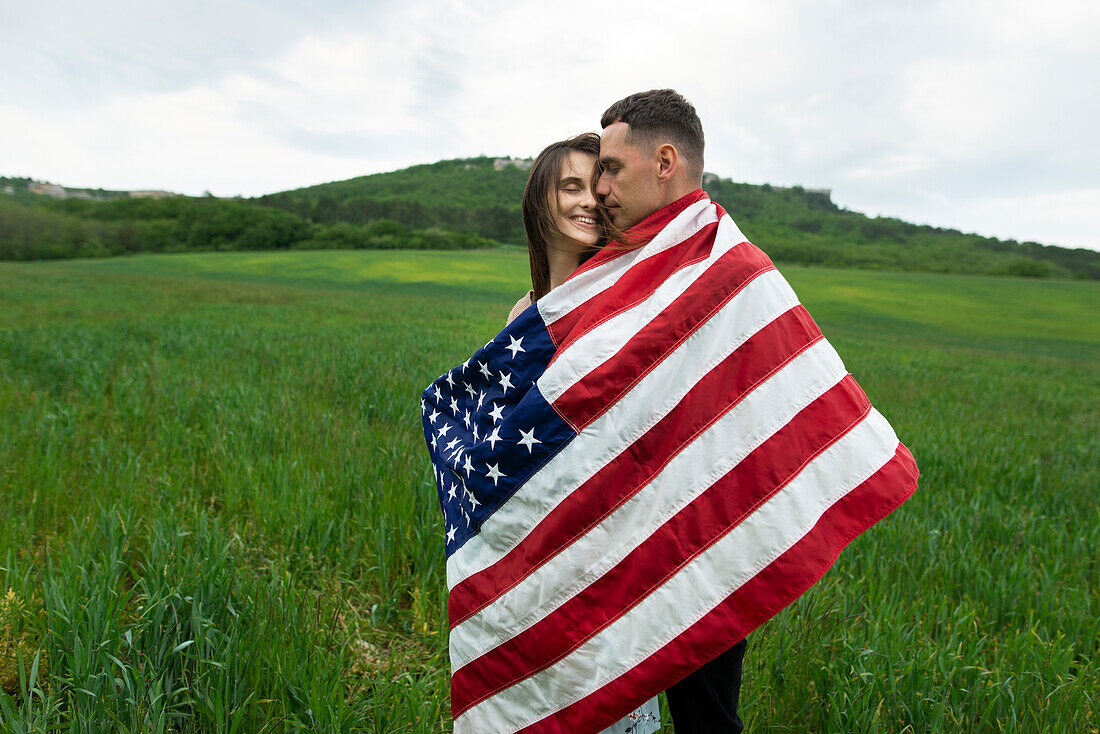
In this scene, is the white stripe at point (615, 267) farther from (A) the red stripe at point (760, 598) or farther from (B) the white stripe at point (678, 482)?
(A) the red stripe at point (760, 598)

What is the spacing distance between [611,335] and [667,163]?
1.51 ft

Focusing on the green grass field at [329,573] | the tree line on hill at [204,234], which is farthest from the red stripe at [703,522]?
the tree line on hill at [204,234]

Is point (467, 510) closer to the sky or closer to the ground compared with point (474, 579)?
closer to the sky

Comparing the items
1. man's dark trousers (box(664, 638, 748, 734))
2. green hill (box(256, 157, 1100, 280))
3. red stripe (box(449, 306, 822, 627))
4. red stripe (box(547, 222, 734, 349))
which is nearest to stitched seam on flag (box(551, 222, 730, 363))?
red stripe (box(547, 222, 734, 349))

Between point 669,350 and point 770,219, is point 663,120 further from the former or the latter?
point 770,219

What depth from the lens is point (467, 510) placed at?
1.64 meters

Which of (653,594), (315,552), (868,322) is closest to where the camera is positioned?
(653,594)

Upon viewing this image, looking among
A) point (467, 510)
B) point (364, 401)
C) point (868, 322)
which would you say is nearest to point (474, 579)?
point (467, 510)

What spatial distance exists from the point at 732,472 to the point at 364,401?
4.84m

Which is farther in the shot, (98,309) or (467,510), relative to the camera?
(98,309)

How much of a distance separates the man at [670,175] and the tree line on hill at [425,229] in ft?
184

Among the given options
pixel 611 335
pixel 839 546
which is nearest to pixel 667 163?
pixel 611 335

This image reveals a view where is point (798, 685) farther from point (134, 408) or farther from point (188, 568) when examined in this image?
point (134, 408)

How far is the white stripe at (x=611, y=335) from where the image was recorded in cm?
140
